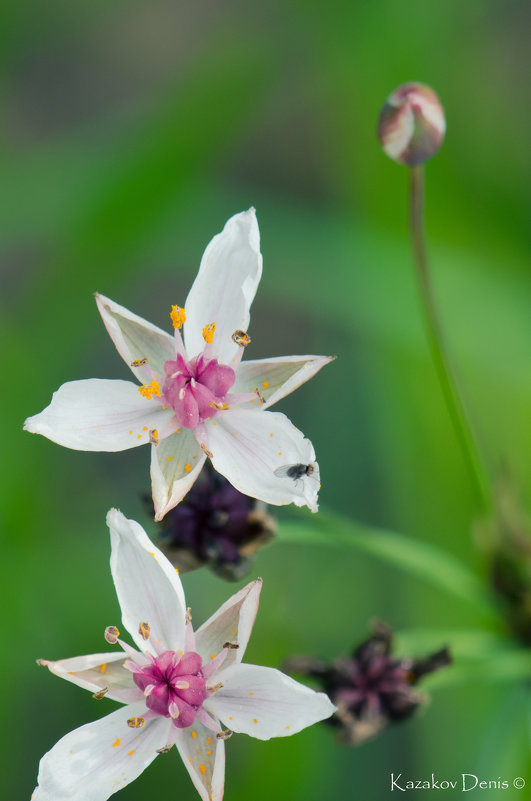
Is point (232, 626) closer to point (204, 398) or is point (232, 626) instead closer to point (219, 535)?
point (219, 535)

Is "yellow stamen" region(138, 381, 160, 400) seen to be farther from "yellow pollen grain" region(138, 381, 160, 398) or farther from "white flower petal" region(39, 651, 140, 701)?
"white flower petal" region(39, 651, 140, 701)

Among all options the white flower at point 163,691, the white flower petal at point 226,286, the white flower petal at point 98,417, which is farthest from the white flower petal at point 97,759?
the white flower petal at point 226,286

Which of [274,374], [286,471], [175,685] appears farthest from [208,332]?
[175,685]

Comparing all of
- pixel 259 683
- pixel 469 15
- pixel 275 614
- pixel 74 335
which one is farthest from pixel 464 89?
pixel 259 683

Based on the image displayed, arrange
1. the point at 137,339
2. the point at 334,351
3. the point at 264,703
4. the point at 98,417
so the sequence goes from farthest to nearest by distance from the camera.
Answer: the point at 334,351, the point at 137,339, the point at 98,417, the point at 264,703

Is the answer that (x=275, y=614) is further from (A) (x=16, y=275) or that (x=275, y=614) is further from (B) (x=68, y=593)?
(A) (x=16, y=275)

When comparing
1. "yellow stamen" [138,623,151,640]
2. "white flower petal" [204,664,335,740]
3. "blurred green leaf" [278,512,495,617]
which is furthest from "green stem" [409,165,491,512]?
"yellow stamen" [138,623,151,640]

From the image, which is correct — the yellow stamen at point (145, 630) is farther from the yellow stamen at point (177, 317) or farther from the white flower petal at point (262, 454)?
the yellow stamen at point (177, 317)
